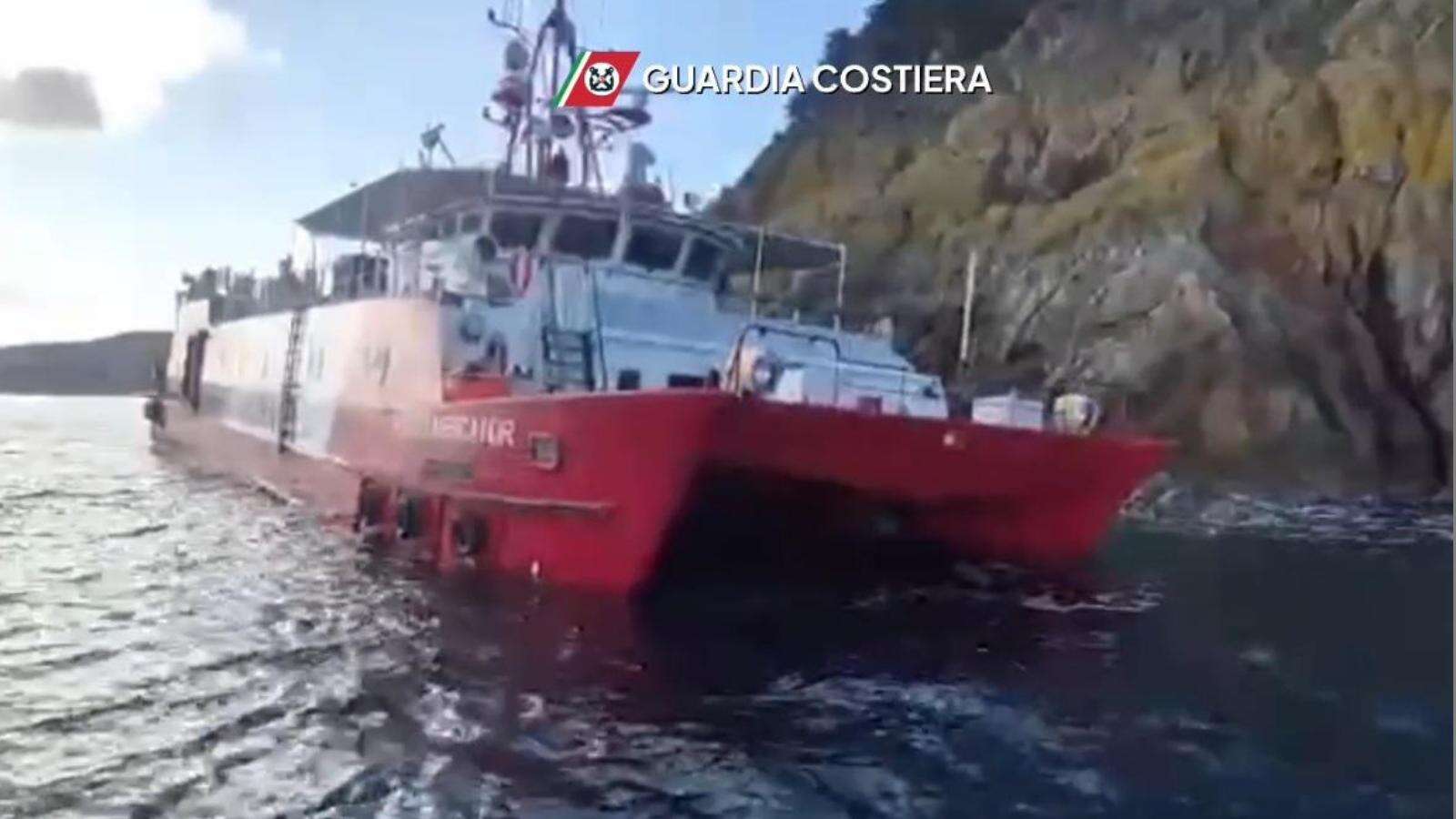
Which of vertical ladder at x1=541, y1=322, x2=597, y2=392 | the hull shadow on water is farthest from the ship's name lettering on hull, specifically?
the hull shadow on water

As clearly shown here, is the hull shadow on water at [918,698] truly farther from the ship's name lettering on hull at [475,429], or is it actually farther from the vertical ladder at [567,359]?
the vertical ladder at [567,359]

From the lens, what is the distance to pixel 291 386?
813 cm

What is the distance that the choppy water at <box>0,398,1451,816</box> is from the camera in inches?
122

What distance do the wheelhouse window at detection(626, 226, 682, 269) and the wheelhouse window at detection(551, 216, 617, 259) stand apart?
0.38ft

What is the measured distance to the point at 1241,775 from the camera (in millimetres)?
3275

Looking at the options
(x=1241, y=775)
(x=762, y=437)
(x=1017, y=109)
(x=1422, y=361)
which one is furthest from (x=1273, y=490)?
(x=1241, y=775)

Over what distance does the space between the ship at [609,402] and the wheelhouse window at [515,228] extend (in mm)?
10

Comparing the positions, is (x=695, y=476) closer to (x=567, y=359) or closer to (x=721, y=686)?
(x=721, y=686)

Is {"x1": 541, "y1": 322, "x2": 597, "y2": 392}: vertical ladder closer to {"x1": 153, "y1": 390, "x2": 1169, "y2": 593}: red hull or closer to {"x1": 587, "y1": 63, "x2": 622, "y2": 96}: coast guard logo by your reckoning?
{"x1": 153, "y1": 390, "x2": 1169, "y2": 593}: red hull

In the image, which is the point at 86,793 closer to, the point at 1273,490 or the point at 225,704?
the point at 225,704

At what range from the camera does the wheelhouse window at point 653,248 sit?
662 centimetres

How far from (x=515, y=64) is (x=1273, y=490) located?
14.6ft

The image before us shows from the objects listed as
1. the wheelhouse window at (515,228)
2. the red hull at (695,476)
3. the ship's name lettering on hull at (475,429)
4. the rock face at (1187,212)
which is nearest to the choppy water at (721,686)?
the red hull at (695,476)

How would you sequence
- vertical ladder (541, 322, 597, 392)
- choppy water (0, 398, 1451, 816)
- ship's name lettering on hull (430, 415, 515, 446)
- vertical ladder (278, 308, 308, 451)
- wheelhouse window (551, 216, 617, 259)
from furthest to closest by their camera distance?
1. vertical ladder (278, 308, 308, 451)
2. wheelhouse window (551, 216, 617, 259)
3. vertical ladder (541, 322, 597, 392)
4. ship's name lettering on hull (430, 415, 515, 446)
5. choppy water (0, 398, 1451, 816)
